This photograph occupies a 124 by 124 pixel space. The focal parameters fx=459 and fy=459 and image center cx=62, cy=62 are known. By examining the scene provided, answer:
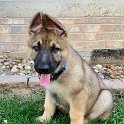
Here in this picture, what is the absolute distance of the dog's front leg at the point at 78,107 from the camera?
17.4 feet

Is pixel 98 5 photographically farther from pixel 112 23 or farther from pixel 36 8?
pixel 36 8

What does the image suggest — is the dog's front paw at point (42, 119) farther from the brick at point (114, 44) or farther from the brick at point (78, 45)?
the brick at point (114, 44)

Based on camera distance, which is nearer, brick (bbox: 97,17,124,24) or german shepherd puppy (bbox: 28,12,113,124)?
german shepherd puppy (bbox: 28,12,113,124)

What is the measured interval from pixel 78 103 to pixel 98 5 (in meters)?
3.26

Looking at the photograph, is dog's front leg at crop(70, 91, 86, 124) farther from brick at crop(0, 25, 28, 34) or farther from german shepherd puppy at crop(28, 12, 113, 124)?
brick at crop(0, 25, 28, 34)

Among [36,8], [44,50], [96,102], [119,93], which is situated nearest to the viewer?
[44,50]

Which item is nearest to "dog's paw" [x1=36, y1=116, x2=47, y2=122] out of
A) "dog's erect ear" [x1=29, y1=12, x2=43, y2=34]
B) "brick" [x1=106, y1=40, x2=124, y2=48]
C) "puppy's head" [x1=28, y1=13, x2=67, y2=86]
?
"puppy's head" [x1=28, y1=13, x2=67, y2=86]

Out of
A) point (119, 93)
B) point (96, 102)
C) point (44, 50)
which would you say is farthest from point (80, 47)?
point (44, 50)

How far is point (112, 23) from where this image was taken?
26.9 ft

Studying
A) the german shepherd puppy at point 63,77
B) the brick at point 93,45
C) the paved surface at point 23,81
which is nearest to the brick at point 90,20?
the brick at point 93,45

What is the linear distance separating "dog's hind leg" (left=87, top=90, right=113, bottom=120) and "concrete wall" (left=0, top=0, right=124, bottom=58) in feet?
7.96

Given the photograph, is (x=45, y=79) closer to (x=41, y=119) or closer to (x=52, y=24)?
(x=52, y=24)

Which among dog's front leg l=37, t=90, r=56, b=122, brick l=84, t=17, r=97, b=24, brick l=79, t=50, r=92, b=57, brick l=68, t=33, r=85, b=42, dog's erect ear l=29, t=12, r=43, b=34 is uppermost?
dog's erect ear l=29, t=12, r=43, b=34

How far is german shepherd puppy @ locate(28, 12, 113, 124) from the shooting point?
5008mm
